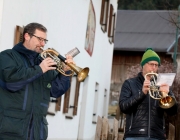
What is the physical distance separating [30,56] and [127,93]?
1647 millimetres

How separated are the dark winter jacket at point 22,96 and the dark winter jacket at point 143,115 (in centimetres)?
137

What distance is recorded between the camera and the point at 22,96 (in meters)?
5.49

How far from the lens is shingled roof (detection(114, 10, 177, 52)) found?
42.5 m

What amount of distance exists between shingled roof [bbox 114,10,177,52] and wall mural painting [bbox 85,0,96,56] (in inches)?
934

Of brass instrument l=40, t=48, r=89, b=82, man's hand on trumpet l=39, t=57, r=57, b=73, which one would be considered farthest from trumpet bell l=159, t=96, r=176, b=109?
man's hand on trumpet l=39, t=57, r=57, b=73

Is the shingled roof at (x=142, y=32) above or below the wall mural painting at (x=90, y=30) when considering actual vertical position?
above

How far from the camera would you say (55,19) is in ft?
40.5

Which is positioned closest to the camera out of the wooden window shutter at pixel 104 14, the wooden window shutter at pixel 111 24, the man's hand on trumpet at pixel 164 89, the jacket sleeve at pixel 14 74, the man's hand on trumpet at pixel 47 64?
the jacket sleeve at pixel 14 74

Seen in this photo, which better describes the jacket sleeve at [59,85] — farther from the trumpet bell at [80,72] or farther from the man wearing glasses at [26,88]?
the trumpet bell at [80,72]

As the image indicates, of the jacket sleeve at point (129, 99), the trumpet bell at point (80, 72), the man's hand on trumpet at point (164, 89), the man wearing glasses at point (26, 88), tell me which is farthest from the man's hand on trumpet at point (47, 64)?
the man's hand on trumpet at point (164, 89)

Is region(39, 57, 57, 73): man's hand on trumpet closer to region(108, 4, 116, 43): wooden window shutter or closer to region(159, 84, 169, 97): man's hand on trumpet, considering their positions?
region(159, 84, 169, 97): man's hand on trumpet

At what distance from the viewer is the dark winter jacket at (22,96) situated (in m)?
5.38

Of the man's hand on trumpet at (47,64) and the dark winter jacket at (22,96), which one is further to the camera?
the man's hand on trumpet at (47,64)

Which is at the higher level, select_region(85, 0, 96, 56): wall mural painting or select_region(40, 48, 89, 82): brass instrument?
select_region(85, 0, 96, 56): wall mural painting
